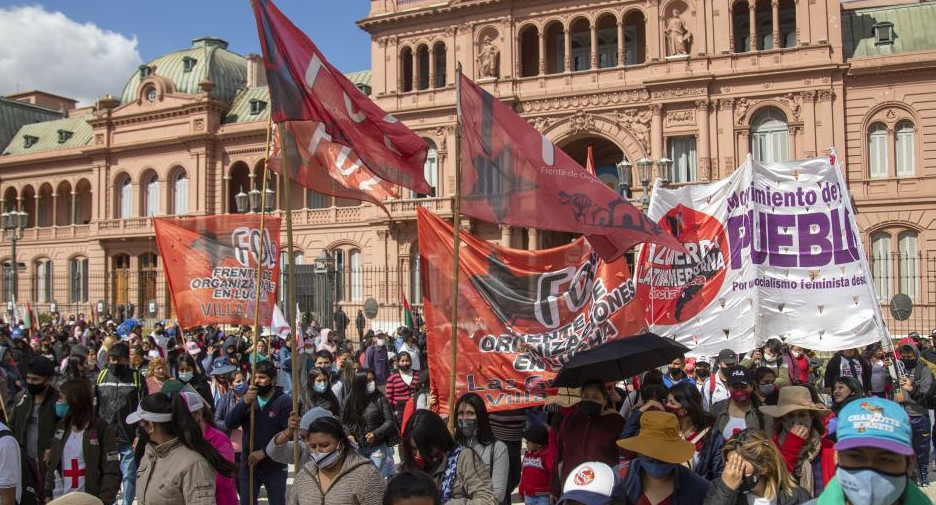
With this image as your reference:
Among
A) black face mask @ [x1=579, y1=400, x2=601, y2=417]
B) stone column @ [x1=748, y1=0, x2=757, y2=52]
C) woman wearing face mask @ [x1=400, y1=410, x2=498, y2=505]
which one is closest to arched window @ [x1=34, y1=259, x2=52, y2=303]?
stone column @ [x1=748, y1=0, x2=757, y2=52]

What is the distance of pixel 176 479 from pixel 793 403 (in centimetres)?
396

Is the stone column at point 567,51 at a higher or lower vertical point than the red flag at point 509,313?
higher

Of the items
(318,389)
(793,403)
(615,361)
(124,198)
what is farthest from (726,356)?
(124,198)

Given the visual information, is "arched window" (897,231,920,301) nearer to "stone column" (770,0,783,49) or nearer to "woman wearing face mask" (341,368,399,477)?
"stone column" (770,0,783,49)

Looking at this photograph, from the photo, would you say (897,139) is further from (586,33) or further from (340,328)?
(340,328)

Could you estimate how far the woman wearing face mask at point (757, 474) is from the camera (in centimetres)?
445

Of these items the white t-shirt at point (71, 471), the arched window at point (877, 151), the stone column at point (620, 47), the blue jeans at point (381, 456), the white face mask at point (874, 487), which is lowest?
the blue jeans at point (381, 456)

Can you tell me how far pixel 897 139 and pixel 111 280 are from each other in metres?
37.4

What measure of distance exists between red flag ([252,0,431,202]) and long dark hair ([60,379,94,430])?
92.7 inches

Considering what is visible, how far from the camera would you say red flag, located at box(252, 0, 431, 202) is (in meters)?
7.11

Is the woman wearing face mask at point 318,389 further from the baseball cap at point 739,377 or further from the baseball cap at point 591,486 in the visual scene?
the baseball cap at point 591,486

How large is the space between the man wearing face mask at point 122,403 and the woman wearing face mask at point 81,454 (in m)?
2.67

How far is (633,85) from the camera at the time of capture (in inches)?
1275

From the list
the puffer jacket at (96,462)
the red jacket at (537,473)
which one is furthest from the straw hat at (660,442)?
the puffer jacket at (96,462)
